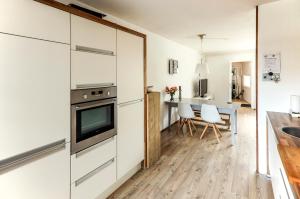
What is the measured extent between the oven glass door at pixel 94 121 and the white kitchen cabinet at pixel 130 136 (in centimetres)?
17

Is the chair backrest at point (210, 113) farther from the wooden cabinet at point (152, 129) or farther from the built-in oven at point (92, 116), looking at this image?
the built-in oven at point (92, 116)

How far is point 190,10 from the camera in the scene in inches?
108

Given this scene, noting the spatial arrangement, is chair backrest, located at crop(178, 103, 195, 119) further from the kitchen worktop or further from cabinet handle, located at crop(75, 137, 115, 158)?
cabinet handle, located at crop(75, 137, 115, 158)

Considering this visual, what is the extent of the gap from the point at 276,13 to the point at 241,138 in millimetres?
2860

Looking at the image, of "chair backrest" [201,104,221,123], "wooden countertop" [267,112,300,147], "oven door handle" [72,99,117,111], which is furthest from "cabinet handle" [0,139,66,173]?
"chair backrest" [201,104,221,123]

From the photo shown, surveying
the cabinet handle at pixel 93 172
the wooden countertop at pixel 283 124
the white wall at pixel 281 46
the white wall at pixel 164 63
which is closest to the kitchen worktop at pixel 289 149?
the wooden countertop at pixel 283 124

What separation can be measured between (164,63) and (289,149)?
3787 mm

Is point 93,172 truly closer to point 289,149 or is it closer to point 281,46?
point 289,149

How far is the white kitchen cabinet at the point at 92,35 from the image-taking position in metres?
1.70

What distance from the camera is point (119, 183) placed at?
2445mm

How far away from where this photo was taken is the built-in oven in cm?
174

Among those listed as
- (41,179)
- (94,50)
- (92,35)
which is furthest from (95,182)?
(92,35)

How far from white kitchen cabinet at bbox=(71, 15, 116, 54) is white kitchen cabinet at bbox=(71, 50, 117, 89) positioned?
3.3 inches

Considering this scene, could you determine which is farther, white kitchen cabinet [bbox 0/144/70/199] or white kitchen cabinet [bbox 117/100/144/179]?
white kitchen cabinet [bbox 117/100/144/179]
